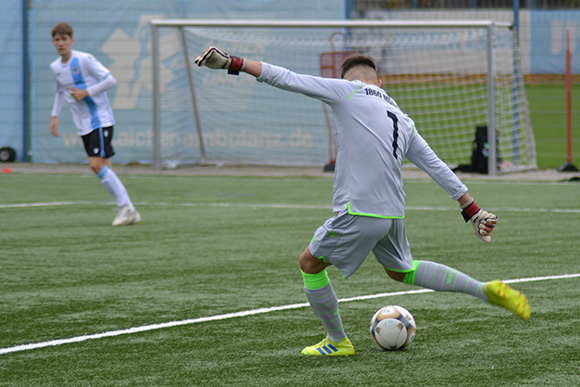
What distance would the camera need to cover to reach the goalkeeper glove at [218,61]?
165 inches

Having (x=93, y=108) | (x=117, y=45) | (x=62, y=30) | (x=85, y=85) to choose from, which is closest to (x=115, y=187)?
(x=93, y=108)

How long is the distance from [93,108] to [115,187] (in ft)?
2.99

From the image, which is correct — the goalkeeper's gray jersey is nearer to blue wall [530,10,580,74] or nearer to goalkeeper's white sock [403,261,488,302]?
goalkeeper's white sock [403,261,488,302]

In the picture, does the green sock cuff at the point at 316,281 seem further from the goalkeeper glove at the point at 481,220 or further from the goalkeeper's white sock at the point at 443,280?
the goalkeeper glove at the point at 481,220

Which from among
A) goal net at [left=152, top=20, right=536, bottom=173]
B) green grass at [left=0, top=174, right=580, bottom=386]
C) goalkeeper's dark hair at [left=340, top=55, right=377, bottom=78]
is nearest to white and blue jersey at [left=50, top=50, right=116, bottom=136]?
green grass at [left=0, top=174, right=580, bottom=386]

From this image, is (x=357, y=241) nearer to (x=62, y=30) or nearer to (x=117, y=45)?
(x=62, y=30)

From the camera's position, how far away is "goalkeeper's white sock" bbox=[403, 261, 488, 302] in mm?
4664

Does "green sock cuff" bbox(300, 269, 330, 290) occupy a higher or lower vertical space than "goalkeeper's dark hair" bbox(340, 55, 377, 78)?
lower

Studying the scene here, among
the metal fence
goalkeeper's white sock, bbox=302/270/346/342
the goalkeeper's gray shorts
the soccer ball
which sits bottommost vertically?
the soccer ball

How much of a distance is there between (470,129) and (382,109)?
14.3 m

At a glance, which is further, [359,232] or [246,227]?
[246,227]

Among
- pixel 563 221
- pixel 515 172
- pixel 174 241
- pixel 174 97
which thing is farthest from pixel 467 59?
pixel 174 241

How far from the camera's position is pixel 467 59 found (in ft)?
61.0

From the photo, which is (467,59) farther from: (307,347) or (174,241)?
(307,347)
